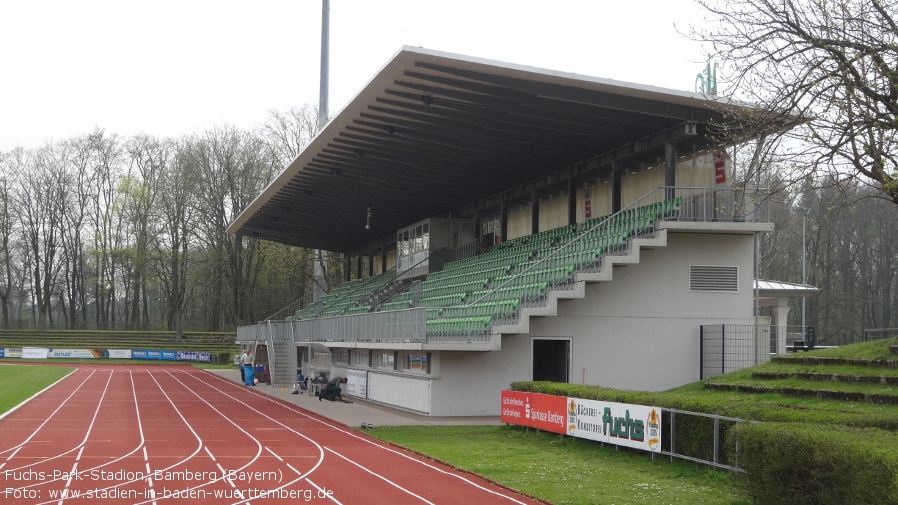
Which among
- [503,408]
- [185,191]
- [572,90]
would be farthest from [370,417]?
[185,191]

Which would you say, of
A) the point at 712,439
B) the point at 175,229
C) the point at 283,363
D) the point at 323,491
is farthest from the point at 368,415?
the point at 175,229

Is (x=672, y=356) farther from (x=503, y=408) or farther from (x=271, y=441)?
(x=271, y=441)

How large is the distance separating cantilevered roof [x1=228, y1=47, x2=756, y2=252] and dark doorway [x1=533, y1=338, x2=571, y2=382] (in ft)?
20.0

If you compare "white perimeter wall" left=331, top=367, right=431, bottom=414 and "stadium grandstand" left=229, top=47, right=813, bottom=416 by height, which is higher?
"stadium grandstand" left=229, top=47, right=813, bottom=416

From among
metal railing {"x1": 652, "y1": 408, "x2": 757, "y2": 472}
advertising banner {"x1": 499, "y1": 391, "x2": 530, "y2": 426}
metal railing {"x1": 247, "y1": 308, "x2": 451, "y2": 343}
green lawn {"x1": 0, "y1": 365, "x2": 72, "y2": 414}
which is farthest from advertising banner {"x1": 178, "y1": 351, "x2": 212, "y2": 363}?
metal railing {"x1": 652, "y1": 408, "x2": 757, "y2": 472}

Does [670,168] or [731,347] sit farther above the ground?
[670,168]

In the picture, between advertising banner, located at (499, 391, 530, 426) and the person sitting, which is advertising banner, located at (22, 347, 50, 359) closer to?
the person sitting

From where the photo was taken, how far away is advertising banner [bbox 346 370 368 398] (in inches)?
1334

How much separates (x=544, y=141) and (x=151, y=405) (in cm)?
1660

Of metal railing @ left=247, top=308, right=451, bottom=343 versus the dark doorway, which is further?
the dark doorway

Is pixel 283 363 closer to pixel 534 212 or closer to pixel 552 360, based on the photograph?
pixel 534 212

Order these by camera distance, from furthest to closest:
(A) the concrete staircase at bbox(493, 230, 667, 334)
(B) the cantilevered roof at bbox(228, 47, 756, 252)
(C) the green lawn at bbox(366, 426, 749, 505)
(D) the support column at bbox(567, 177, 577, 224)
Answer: (D) the support column at bbox(567, 177, 577, 224) → (A) the concrete staircase at bbox(493, 230, 667, 334) → (B) the cantilevered roof at bbox(228, 47, 756, 252) → (C) the green lawn at bbox(366, 426, 749, 505)

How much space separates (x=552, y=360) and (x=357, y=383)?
29.2 ft

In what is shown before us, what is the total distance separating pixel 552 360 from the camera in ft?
95.5
